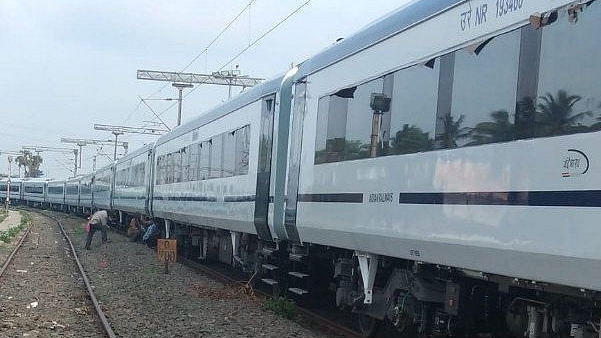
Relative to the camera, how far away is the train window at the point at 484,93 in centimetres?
514

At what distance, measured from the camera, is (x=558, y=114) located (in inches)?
181

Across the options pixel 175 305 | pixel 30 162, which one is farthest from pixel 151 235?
pixel 30 162

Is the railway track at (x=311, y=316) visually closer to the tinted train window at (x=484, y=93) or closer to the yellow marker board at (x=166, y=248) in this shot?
the yellow marker board at (x=166, y=248)

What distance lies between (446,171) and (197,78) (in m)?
34.7

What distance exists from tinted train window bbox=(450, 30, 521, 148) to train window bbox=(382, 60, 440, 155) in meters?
0.30

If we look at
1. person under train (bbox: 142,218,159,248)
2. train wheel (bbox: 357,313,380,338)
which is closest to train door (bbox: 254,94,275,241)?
train wheel (bbox: 357,313,380,338)

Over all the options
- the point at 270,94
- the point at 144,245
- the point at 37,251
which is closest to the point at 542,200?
the point at 270,94

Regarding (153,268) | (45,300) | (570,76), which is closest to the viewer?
(570,76)

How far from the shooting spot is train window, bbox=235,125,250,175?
11852mm

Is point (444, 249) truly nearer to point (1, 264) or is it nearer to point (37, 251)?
point (1, 264)

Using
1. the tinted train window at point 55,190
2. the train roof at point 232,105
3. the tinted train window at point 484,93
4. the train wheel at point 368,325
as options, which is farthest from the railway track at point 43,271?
the tinted train window at point 55,190

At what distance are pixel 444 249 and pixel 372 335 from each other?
9.40 feet

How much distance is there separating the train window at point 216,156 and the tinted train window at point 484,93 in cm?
820

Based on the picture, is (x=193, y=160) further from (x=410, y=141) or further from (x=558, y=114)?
(x=558, y=114)
